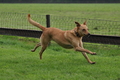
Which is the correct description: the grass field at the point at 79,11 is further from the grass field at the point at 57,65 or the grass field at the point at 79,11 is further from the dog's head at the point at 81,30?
the dog's head at the point at 81,30

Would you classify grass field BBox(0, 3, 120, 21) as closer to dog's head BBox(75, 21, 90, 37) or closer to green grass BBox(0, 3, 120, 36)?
green grass BBox(0, 3, 120, 36)

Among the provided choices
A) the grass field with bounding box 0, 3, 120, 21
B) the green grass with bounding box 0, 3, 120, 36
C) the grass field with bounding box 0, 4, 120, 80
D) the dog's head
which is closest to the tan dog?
the dog's head

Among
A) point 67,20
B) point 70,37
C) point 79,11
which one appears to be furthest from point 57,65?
point 79,11

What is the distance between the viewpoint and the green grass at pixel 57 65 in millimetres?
6668

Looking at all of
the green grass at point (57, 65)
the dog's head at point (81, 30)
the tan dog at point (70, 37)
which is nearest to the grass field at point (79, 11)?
the green grass at point (57, 65)

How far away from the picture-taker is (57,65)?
7.84m

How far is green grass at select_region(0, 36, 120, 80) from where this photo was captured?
6.67m

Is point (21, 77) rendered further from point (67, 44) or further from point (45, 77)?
point (67, 44)

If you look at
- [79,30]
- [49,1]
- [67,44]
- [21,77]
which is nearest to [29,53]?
[67,44]

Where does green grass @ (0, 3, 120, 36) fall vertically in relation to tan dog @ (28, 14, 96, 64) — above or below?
below

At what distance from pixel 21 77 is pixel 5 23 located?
1018cm

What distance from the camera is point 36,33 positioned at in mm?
11289

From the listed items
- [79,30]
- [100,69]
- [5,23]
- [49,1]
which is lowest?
[49,1]

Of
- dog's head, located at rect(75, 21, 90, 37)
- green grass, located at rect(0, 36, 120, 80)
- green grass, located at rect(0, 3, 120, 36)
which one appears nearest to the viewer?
green grass, located at rect(0, 36, 120, 80)
